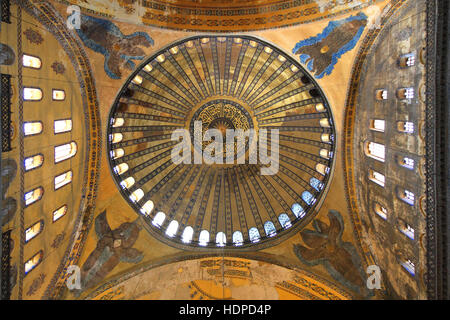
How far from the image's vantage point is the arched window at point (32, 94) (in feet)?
29.7

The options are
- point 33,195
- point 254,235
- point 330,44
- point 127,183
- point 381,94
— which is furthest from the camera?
point 254,235

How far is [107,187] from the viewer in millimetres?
13906

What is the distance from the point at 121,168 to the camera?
1496 centimetres

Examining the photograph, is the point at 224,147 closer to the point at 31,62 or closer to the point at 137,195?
the point at 137,195

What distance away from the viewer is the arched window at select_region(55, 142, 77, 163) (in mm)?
11156

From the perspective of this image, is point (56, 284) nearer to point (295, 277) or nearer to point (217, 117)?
point (295, 277)

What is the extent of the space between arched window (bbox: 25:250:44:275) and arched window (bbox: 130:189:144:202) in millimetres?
5109

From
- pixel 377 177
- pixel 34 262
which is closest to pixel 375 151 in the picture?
pixel 377 177

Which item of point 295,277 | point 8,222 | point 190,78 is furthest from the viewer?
point 190,78

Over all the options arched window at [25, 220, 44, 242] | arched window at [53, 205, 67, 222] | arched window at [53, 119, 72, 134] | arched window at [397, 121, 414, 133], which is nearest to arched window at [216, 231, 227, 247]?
arched window at [53, 205, 67, 222]

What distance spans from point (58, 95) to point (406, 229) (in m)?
14.6
